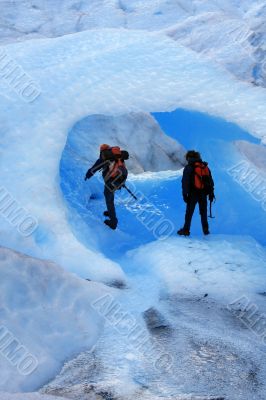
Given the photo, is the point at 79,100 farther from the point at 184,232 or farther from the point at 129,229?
the point at 184,232

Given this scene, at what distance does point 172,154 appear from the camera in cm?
1198

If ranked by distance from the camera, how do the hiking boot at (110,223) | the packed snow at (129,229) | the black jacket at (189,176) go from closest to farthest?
the packed snow at (129,229), the black jacket at (189,176), the hiking boot at (110,223)

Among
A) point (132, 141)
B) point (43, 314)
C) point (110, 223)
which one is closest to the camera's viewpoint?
point (43, 314)

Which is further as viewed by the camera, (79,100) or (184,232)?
(79,100)

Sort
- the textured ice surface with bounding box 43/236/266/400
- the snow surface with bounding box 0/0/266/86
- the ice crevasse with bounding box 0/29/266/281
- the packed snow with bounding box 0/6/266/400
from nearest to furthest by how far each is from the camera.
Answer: the textured ice surface with bounding box 43/236/266/400 → the packed snow with bounding box 0/6/266/400 → the ice crevasse with bounding box 0/29/266/281 → the snow surface with bounding box 0/0/266/86

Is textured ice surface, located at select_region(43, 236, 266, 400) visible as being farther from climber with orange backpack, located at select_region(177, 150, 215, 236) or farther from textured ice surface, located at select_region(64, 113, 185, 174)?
textured ice surface, located at select_region(64, 113, 185, 174)

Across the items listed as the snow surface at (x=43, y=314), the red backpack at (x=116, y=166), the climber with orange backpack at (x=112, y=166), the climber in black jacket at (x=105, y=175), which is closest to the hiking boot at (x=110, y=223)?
the climber in black jacket at (x=105, y=175)

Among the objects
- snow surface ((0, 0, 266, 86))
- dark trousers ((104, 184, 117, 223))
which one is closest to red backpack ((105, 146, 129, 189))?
dark trousers ((104, 184, 117, 223))

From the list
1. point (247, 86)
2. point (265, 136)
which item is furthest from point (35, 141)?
point (247, 86)

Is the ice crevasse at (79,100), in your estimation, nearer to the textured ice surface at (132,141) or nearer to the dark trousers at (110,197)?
the dark trousers at (110,197)

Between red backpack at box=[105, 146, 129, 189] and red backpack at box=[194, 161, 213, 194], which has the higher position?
red backpack at box=[105, 146, 129, 189]

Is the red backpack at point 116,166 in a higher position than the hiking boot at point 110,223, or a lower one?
higher

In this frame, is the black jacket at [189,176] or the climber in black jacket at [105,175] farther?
the climber in black jacket at [105,175]

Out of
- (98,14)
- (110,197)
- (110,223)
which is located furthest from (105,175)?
(98,14)
